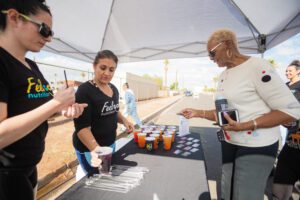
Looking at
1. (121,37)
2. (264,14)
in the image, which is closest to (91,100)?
(121,37)

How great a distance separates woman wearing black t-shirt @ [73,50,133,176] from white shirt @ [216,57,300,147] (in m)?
1.17

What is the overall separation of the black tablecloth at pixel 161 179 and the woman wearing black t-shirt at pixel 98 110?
28cm

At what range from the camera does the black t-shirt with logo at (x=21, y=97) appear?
32.4 inches

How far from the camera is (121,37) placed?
4.13 metres

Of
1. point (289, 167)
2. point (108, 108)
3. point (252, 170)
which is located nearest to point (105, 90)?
point (108, 108)

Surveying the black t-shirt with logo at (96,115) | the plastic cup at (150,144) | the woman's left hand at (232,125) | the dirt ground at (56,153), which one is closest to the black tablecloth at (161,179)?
the plastic cup at (150,144)

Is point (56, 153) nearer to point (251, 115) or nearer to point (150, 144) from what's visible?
point (150, 144)

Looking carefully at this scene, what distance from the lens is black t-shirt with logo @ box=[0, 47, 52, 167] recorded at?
32.4 inches

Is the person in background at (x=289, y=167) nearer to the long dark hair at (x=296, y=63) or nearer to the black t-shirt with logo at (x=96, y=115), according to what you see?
the long dark hair at (x=296, y=63)

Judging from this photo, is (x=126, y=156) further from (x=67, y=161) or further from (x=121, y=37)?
(x=121, y=37)

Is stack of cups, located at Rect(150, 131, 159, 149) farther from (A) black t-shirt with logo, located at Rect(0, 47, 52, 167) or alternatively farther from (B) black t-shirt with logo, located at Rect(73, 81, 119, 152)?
(A) black t-shirt with logo, located at Rect(0, 47, 52, 167)

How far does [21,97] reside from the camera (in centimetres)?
90

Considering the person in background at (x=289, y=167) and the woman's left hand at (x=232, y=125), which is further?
the person in background at (x=289, y=167)

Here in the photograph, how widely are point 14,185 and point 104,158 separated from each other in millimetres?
517
